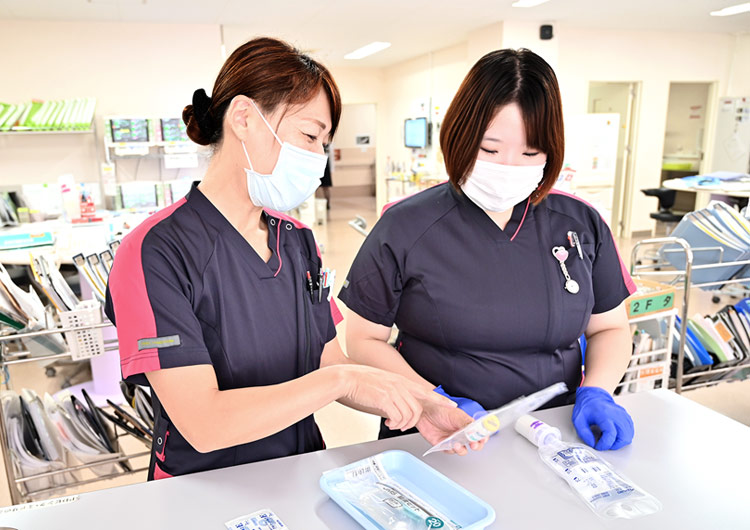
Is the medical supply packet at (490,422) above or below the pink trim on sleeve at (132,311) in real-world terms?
below

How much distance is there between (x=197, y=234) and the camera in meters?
1.19

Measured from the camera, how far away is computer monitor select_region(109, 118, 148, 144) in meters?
5.90

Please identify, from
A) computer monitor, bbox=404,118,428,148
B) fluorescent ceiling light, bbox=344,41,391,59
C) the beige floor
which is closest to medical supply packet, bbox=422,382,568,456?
the beige floor

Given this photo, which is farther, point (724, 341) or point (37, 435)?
point (724, 341)

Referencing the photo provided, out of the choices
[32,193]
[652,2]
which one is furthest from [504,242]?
[652,2]

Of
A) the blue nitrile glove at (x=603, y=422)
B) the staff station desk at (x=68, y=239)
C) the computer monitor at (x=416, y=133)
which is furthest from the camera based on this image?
the computer monitor at (x=416, y=133)

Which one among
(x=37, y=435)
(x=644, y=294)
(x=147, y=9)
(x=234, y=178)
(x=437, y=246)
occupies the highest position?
(x=147, y=9)

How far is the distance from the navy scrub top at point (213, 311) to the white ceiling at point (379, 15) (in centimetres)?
410

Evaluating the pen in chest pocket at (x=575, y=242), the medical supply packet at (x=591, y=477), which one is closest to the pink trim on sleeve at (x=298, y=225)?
the medical supply packet at (x=591, y=477)

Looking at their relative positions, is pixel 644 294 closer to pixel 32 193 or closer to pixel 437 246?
pixel 437 246

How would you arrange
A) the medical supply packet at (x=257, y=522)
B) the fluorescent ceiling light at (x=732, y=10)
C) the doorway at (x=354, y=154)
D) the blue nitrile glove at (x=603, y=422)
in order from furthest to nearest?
the doorway at (x=354, y=154), the fluorescent ceiling light at (x=732, y=10), the blue nitrile glove at (x=603, y=422), the medical supply packet at (x=257, y=522)

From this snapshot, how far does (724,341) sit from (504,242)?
205cm

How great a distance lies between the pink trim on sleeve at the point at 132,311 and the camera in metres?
1.03

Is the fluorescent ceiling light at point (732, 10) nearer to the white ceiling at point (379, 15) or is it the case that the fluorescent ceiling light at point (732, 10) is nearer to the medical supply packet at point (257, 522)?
the white ceiling at point (379, 15)
